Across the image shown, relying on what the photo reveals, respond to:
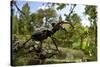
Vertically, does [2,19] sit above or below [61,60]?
above

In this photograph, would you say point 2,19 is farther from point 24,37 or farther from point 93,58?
point 93,58

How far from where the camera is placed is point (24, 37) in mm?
2234

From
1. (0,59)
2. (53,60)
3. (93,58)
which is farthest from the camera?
(93,58)

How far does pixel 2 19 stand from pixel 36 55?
20.6 inches

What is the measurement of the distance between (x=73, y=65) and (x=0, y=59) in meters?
0.82

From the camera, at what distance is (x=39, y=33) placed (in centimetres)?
228

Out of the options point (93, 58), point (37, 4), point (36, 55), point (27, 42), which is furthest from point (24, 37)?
point (93, 58)

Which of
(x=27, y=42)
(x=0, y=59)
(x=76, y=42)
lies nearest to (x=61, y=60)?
(x=76, y=42)

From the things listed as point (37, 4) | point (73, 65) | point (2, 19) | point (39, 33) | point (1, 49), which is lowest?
point (73, 65)

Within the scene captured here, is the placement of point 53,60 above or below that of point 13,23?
below

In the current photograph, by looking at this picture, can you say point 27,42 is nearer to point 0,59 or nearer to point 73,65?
point 0,59

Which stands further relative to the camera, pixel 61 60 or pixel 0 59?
pixel 61 60

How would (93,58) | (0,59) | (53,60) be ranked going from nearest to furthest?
1. (0,59)
2. (53,60)
3. (93,58)

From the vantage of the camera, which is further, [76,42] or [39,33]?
[76,42]
